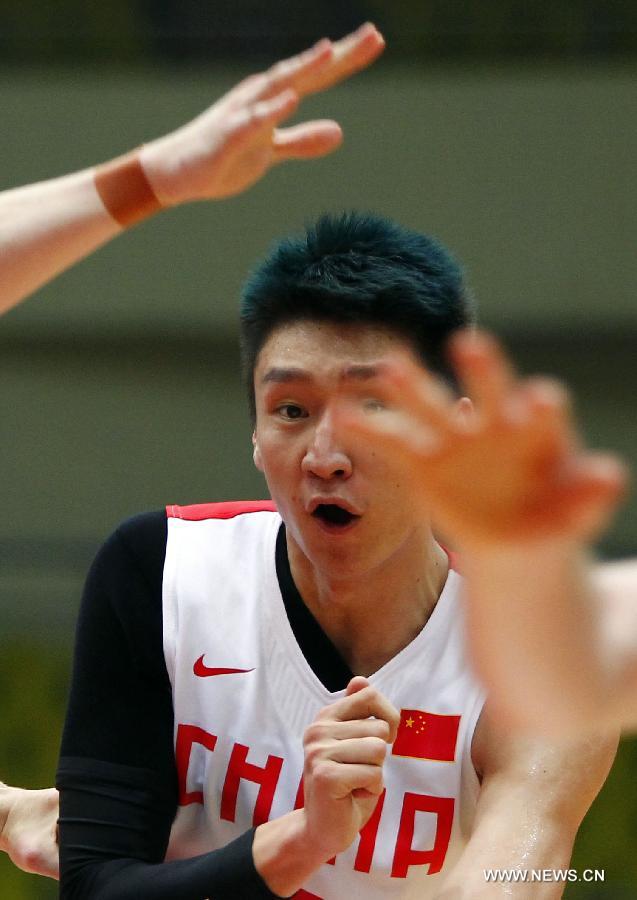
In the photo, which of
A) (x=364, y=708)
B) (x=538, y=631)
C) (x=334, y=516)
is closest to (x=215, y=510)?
(x=334, y=516)

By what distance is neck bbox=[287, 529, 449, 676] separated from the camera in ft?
7.09

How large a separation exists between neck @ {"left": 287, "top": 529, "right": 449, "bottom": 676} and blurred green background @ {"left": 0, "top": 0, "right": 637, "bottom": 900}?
4.27 m

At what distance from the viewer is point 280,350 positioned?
6.74ft

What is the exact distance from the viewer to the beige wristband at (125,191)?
5.91 ft

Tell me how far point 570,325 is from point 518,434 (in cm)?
589

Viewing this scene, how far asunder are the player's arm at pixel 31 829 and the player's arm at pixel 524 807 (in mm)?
740

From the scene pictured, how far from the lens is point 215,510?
2.41m

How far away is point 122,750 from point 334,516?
1.65 feet

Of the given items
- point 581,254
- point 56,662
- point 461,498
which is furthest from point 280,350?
point 581,254

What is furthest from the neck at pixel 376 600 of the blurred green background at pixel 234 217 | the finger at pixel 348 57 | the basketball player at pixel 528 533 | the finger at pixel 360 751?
the blurred green background at pixel 234 217

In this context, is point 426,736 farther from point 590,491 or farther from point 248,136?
point 590,491

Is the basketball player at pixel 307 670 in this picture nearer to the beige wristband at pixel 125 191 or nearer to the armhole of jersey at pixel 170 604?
the armhole of jersey at pixel 170 604

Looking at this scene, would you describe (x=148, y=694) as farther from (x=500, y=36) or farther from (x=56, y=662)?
(x=500, y=36)

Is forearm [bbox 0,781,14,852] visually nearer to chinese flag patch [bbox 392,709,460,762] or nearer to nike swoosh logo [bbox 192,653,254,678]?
nike swoosh logo [bbox 192,653,254,678]
